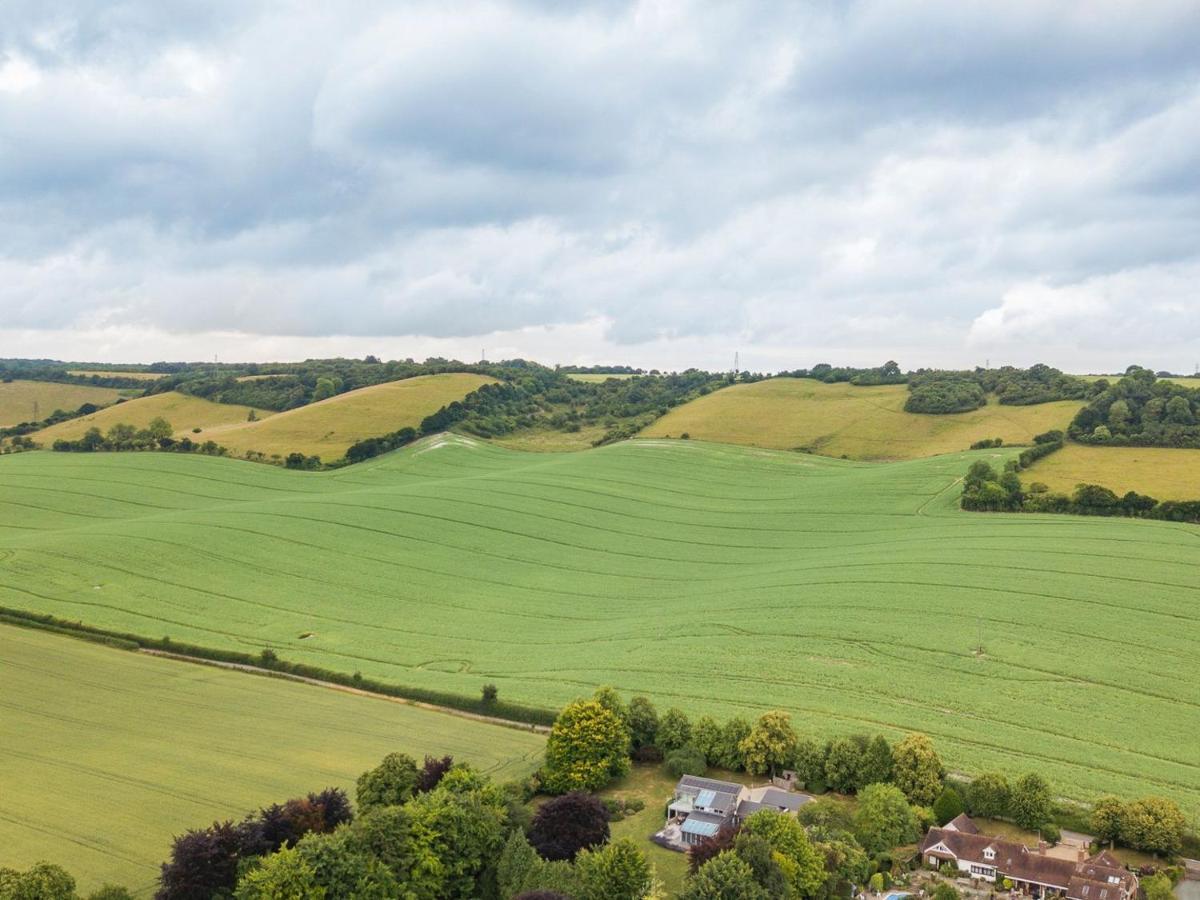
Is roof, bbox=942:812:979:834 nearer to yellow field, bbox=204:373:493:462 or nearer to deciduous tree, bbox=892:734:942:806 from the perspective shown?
deciduous tree, bbox=892:734:942:806

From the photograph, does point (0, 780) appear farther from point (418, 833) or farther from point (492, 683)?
point (492, 683)

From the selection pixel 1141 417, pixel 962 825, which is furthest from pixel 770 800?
pixel 1141 417

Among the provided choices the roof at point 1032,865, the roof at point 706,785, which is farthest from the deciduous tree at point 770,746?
the roof at point 1032,865

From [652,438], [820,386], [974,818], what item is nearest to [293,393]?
[652,438]

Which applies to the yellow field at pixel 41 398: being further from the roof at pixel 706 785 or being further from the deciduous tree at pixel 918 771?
the deciduous tree at pixel 918 771

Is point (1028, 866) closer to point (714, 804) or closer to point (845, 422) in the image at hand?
point (714, 804)

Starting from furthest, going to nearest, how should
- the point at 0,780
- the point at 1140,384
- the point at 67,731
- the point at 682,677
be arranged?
the point at 1140,384 < the point at 682,677 < the point at 67,731 < the point at 0,780

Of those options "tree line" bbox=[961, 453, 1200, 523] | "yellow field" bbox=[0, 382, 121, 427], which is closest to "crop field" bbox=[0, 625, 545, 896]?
"tree line" bbox=[961, 453, 1200, 523]
